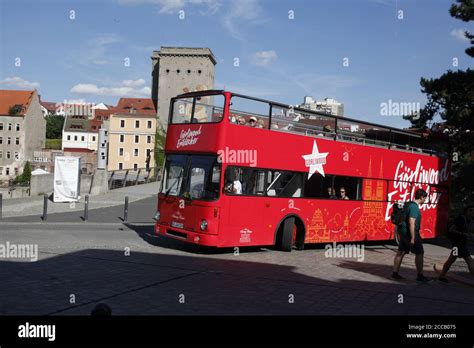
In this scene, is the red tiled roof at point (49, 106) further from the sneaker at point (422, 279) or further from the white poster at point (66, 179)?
the sneaker at point (422, 279)

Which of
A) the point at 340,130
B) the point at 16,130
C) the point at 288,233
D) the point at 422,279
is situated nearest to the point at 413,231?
the point at 422,279

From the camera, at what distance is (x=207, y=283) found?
9.50 metres

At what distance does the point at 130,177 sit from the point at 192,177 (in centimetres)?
2640

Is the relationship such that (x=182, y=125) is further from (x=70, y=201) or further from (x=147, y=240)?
(x=70, y=201)

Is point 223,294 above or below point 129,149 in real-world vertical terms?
below

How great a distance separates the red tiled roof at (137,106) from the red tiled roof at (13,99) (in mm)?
17949

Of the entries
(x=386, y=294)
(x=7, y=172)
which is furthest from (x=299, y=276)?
(x=7, y=172)

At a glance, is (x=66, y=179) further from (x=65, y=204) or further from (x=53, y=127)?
(x=53, y=127)

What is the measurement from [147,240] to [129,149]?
91.7 metres

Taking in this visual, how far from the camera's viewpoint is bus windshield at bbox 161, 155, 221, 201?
1270 centimetres

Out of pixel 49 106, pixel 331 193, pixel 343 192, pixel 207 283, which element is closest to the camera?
pixel 207 283

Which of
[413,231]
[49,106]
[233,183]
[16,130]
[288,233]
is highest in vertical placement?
[49,106]

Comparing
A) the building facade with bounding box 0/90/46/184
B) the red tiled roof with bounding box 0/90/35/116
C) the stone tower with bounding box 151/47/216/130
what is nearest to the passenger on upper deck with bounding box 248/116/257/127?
the stone tower with bounding box 151/47/216/130
